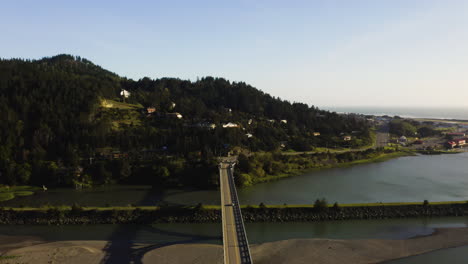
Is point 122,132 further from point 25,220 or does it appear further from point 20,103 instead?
point 25,220

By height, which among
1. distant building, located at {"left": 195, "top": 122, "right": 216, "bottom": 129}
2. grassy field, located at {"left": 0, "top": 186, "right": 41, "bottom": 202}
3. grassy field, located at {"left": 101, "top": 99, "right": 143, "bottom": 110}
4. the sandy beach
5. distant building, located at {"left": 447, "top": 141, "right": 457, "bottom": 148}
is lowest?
the sandy beach

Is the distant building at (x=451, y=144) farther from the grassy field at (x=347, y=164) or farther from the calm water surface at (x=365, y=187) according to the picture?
the calm water surface at (x=365, y=187)

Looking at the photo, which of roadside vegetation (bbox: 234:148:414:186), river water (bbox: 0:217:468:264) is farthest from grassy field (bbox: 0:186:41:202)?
roadside vegetation (bbox: 234:148:414:186)

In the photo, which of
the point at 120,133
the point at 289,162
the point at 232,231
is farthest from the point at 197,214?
the point at 120,133

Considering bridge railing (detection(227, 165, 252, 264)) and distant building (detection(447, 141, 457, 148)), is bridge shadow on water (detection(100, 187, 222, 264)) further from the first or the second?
distant building (detection(447, 141, 457, 148))

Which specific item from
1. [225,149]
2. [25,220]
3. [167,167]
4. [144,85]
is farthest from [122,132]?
[144,85]

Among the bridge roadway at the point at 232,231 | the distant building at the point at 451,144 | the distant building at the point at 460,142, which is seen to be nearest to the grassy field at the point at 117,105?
the bridge roadway at the point at 232,231
